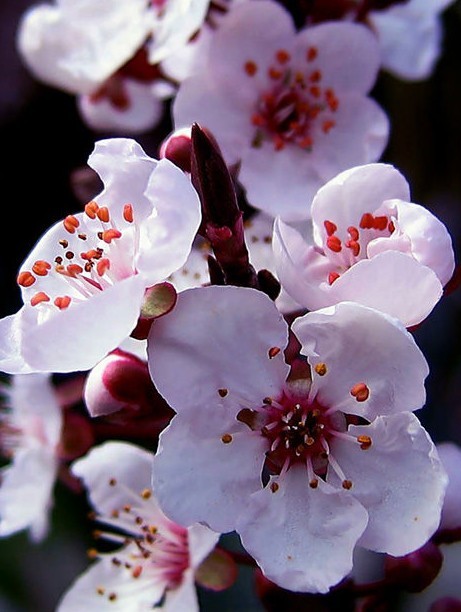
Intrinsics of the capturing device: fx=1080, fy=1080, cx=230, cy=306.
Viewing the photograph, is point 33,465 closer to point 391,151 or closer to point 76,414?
point 76,414

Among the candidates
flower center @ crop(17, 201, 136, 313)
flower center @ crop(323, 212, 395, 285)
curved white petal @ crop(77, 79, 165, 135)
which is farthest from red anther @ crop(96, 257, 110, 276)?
curved white petal @ crop(77, 79, 165, 135)

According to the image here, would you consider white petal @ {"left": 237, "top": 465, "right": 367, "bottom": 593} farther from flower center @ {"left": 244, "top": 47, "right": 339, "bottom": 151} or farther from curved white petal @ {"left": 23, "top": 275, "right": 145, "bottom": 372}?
flower center @ {"left": 244, "top": 47, "right": 339, "bottom": 151}

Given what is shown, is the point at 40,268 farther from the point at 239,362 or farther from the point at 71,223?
the point at 239,362

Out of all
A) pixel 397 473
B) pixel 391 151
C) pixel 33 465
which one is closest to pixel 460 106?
pixel 391 151

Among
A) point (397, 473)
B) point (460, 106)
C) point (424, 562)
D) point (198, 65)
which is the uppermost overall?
point (198, 65)

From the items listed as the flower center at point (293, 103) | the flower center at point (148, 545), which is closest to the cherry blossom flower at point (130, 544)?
the flower center at point (148, 545)

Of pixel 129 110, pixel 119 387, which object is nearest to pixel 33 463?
pixel 119 387
